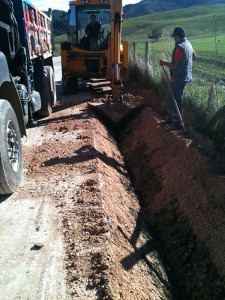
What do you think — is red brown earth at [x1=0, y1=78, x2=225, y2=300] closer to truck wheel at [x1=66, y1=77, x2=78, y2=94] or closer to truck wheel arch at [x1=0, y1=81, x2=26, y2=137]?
truck wheel arch at [x1=0, y1=81, x2=26, y2=137]

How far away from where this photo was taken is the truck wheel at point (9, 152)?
450 centimetres

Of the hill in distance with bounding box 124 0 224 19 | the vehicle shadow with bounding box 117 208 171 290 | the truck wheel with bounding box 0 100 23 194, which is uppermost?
the hill in distance with bounding box 124 0 224 19

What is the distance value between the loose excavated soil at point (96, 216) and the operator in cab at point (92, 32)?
511cm

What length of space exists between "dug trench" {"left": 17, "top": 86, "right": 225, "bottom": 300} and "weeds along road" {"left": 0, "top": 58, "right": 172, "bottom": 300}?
0.01m

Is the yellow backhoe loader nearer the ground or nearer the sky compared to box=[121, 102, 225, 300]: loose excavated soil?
nearer the sky

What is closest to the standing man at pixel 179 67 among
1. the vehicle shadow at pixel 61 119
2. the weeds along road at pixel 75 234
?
the weeds along road at pixel 75 234

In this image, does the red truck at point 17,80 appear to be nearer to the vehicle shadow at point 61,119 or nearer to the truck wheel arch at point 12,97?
the truck wheel arch at point 12,97

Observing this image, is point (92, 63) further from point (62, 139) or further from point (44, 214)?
point (44, 214)

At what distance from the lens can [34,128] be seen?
8.57 meters

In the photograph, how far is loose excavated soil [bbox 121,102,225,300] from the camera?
14.3 feet

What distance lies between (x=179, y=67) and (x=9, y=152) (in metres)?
4.08

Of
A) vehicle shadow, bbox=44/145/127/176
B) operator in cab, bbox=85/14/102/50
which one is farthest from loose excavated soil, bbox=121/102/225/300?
operator in cab, bbox=85/14/102/50

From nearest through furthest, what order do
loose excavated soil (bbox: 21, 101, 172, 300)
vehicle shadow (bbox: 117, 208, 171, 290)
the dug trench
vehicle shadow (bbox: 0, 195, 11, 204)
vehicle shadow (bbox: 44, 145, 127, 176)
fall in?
loose excavated soil (bbox: 21, 101, 172, 300) < the dug trench < vehicle shadow (bbox: 117, 208, 171, 290) < vehicle shadow (bbox: 0, 195, 11, 204) < vehicle shadow (bbox: 44, 145, 127, 176)

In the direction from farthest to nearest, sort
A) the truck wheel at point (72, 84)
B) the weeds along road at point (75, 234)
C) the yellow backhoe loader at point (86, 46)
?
Result: the truck wheel at point (72, 84)
the yellow backhoe loader at point (86, 46)
the weeds along road at point (75, 234)
